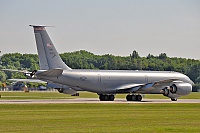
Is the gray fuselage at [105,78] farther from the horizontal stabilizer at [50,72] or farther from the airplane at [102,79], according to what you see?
the horizontal stabilizer at [50,72]

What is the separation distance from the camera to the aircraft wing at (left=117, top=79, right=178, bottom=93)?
80.4 meters

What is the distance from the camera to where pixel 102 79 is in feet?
259

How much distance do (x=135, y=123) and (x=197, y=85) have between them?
10193cm

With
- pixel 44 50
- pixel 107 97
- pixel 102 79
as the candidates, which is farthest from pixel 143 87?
pixel 44 50

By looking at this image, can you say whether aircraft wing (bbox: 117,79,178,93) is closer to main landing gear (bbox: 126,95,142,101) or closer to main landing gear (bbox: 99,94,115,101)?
main landing gear (bbox: 126,95,142,101)

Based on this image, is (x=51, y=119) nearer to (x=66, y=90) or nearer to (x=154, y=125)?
(x=154, y=125)

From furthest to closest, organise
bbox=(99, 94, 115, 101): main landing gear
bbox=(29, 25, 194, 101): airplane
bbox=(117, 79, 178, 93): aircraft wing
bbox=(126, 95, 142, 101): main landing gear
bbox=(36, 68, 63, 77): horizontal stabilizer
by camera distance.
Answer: bbox=(117, 79, 178, 93): aircraft wing
bbox=(99, 94, 115, 101): main landing gear
bbox=(126, 95, 142, 101): main landing gear
bbox=(29, 25, 194, 101): airplane
bbox=(36, 68, 63, 77): horizontal stabilizer

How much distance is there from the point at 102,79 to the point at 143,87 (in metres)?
5.76

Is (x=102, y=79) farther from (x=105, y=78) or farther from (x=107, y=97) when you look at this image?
(x=107, y=97)

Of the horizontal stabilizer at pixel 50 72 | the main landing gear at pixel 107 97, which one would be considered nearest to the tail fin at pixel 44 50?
the horizontal stabilizer at pixel 50 72

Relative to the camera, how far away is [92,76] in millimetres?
77625

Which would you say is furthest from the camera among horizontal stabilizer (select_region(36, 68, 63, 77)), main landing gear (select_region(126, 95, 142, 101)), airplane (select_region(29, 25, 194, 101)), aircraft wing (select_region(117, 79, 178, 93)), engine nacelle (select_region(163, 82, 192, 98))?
engine nacelle (select_region(163, 82, 192, 98))

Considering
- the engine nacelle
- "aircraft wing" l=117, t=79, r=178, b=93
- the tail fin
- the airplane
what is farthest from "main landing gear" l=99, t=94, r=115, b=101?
the tail fin

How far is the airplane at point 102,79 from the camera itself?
73.7 meters
